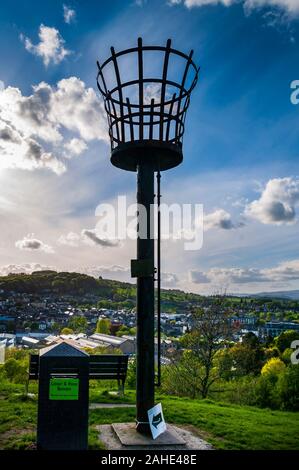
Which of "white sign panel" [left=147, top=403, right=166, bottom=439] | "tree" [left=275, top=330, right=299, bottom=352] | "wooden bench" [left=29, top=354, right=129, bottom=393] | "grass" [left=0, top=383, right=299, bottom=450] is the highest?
A: "wooden bench" [left=29, top=354, right=129, bottom=393]

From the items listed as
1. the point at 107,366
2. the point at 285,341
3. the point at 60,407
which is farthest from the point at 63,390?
the point at 285,341

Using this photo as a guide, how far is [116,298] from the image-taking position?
8869 cm

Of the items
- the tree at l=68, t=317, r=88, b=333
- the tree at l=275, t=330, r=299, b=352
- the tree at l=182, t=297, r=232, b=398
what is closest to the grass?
the tree at l=182, t=297, r=232, b=398

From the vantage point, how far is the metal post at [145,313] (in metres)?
6.26

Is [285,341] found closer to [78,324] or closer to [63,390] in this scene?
[78,324]

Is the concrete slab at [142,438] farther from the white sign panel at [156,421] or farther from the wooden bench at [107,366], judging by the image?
the wooden bench at [107,366]

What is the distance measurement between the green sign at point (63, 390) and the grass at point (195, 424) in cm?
73

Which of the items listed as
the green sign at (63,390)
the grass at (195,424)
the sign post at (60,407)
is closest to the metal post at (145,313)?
the grass at (195,424)

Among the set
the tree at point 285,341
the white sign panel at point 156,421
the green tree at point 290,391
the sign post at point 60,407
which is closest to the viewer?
the sign post at point 60,407

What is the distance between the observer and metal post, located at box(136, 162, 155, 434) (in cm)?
626

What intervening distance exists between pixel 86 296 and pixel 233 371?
6437 centimetres

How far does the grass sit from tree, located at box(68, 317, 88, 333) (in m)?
62.4

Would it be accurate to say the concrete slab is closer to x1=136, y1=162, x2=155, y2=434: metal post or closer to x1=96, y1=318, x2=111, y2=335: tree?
x1=136, y1=162, x2=155, y2=434: metal post
